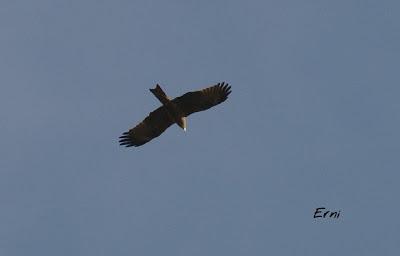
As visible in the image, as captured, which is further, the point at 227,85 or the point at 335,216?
the point at 335,216

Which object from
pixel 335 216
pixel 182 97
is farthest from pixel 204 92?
pixel 335 216

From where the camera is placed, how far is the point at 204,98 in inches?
1704

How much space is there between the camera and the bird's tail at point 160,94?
139 feet

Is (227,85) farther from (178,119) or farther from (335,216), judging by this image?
(335,216)

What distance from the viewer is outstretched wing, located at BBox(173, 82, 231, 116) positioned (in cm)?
4312

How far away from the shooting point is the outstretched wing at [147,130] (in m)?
43.7

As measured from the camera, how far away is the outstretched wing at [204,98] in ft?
141

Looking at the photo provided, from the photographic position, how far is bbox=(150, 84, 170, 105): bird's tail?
42.2 m

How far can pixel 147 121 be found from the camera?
144 feet

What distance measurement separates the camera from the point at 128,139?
145 ft

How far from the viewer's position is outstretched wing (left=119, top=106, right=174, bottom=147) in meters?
→ 43.7

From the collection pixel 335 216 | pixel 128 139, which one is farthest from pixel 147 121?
pixel 335 216

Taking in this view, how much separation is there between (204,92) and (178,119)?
1.19 m

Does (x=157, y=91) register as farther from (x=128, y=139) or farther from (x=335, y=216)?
(x=335, y=216)
